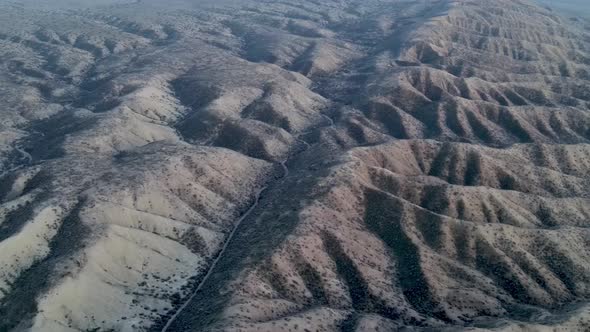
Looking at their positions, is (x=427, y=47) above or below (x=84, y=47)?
above

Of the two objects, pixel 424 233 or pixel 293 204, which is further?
pixel 293 204

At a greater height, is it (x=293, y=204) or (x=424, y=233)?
(x=424, y=233)

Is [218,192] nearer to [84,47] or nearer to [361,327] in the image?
[361,327]

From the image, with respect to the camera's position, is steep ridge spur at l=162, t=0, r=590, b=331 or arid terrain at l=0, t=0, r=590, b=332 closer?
steep ridge spur at l=162, t=0, r=590, b=331

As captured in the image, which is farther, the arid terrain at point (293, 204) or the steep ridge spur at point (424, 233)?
the arid terrain at point (293, 204)

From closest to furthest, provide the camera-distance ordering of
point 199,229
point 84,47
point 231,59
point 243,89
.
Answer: point 199,229 < point 243,89 < point 231,59 < point 84,47

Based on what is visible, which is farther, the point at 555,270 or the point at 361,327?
the point at 555,270

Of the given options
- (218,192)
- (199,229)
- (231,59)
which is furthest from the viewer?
(231,59)

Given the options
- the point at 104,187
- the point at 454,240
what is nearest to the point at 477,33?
the point at 454,240
